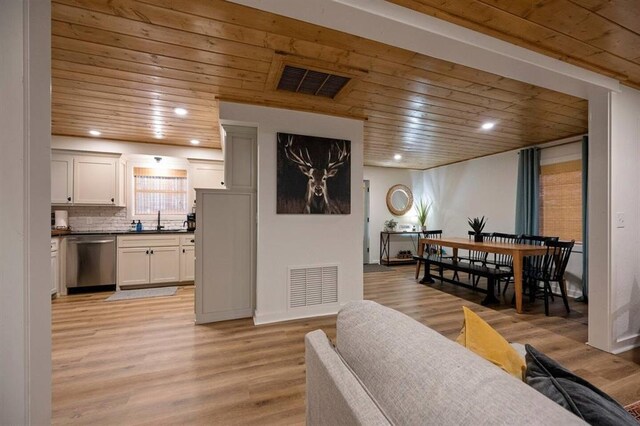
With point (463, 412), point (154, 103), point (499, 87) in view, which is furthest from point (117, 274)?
point (499, 87)

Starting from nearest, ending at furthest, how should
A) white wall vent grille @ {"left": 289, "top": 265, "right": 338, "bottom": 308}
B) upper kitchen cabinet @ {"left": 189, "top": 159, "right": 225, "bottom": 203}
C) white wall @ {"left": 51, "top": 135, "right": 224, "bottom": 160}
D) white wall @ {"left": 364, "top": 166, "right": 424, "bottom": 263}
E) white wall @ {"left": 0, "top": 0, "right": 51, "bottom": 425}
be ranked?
1. white wall @ {"left": 0, "top": 0, "right": 51, "bottom": 425}
2. white wall vent grille @ {"left": 289, "top": 265, "right": 338, "bottom": 308}
3. white wall @ {"left": 51, "top": 135, "right": 224, "bottom": 160}
4. upper kitchen cabinet @ {"left": 189, "top": 159, "right": 225, "bottom": 203}
5. white wall @ {"left": 364, "top": 166, "right": 424, "bottom": 263}

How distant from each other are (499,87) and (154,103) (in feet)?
11.2

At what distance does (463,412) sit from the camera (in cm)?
49

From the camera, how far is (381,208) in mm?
6688

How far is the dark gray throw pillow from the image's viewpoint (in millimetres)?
541

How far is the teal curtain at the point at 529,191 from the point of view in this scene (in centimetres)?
436

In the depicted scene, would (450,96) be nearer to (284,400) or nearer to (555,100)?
(555,100)

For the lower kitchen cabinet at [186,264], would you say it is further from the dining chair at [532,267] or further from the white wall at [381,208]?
the dining chair at [532,267]

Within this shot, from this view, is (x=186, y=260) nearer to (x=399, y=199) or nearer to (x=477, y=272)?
(x=477, y=272)

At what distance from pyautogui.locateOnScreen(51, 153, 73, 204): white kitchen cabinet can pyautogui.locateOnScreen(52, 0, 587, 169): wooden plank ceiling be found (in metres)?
0.50

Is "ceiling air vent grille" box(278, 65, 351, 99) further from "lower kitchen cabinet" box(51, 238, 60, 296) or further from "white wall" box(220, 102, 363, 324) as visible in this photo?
"lower kitchen cabinet" box(51, 238, 60, 296)

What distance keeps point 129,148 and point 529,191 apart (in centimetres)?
656

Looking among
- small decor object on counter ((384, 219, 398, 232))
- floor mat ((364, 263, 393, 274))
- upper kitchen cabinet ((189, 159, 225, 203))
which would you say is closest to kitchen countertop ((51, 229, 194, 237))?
upper kitchen cabinet ((189, 159, 225, 203))

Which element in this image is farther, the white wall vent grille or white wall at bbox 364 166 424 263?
white wall at bbox 364 166 424 263
